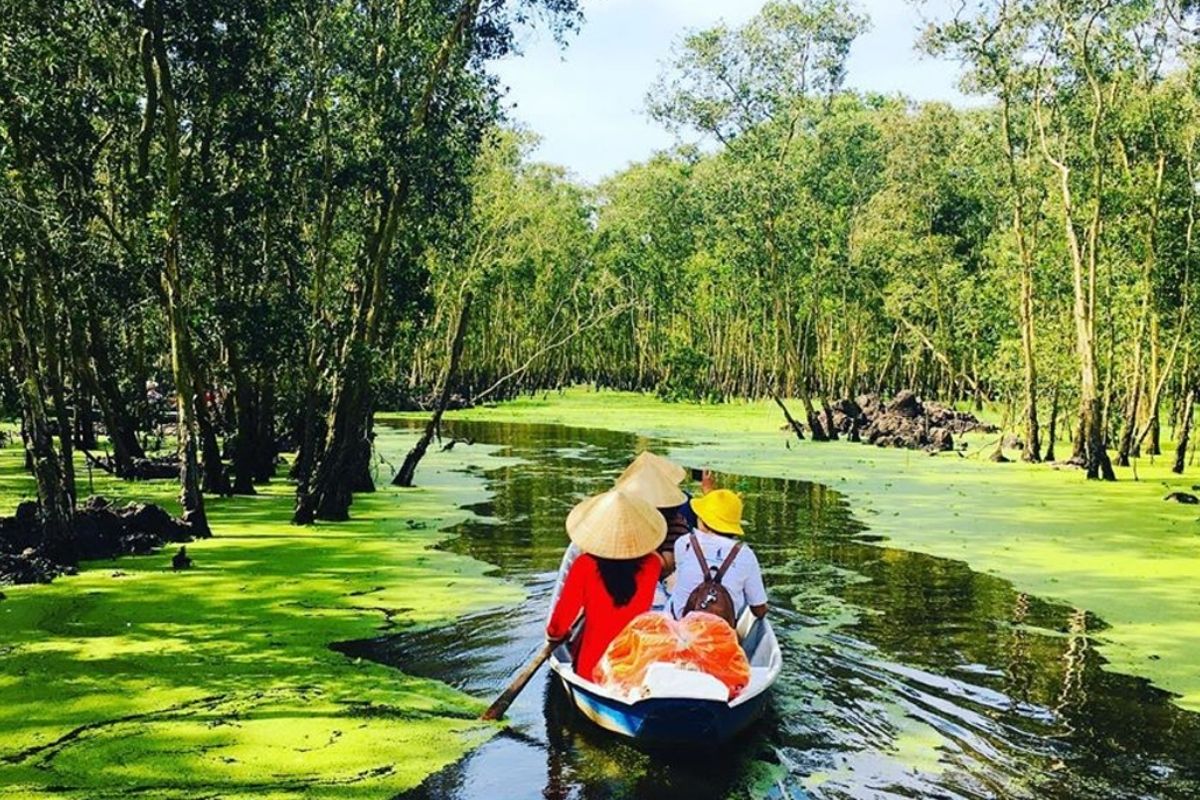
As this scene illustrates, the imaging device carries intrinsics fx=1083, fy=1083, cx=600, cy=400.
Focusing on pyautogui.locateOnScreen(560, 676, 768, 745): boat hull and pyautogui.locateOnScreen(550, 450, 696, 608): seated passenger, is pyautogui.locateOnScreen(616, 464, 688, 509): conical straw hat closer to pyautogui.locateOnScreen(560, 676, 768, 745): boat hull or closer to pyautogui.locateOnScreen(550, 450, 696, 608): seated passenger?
pyautogui.locateOnScreen(550, 450, 696, 608): seated passenger

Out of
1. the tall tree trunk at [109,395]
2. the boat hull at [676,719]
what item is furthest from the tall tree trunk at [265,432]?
the boat hull at [676,719]

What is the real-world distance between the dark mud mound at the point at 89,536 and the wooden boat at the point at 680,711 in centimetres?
568

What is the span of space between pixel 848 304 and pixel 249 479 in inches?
1218

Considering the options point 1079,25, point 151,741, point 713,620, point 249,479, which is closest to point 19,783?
point 151,741

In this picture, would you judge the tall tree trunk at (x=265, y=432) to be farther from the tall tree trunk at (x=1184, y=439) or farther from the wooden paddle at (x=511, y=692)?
the tall tree trunk at (x=1184, y=439)

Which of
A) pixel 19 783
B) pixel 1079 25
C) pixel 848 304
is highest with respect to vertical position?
pixel 1079 25

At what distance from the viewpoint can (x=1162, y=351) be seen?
23234 millimetres

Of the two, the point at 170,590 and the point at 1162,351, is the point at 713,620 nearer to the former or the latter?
the point at 170,590

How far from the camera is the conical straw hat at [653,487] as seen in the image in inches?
305

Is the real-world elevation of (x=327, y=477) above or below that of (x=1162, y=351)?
below

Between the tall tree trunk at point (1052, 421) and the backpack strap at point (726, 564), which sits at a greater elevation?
the tall tree trunk at point (1052, 421)

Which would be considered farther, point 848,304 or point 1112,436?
point 848,304

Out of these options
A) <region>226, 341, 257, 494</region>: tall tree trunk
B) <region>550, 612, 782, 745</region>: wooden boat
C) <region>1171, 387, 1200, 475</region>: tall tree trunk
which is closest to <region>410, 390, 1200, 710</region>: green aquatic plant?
<region>1171, 387, 1200, 475</region>: tall tree trunk

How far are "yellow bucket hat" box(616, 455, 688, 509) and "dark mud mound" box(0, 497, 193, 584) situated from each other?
207 inches
